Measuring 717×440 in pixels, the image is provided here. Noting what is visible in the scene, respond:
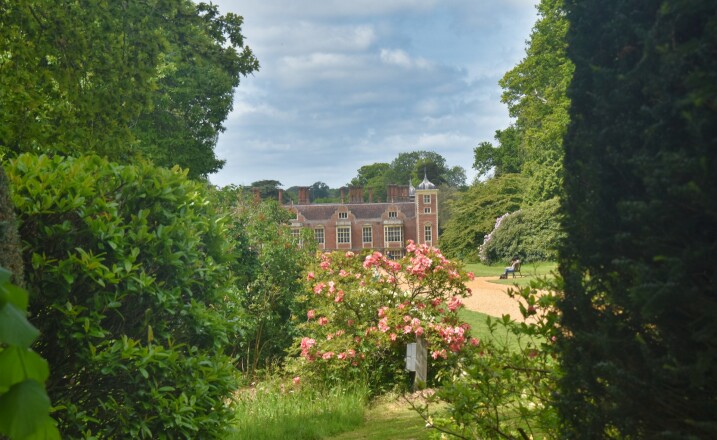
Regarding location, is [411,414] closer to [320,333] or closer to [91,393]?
[320,333]

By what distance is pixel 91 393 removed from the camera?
457 cm

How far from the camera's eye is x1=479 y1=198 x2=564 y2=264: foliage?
104ft

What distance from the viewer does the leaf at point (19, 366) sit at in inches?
43.2

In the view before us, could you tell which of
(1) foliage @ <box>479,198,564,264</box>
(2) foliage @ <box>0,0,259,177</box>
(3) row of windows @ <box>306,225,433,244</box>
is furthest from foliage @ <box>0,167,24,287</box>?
(3) row of windows @ <box>306,225,433,244</box>

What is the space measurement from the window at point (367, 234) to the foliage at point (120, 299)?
58.2 meters

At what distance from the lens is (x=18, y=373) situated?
1.11 metres

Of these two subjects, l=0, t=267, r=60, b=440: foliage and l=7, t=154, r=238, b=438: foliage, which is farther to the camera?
l=7, t=154, r=238, b=438: foliage

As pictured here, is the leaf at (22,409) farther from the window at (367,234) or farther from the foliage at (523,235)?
the window at (367,234)

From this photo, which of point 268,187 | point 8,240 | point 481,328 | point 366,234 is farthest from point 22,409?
point 268,187

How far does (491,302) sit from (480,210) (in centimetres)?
2272

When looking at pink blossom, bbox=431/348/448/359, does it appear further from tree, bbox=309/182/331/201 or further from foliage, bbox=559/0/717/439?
tree, bbox=309/182/331/201

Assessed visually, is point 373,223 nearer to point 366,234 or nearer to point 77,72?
point 366,234

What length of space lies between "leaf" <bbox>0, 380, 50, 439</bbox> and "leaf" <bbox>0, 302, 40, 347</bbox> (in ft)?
0.24

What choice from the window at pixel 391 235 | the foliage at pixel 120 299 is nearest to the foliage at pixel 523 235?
the window at pixel 391 235
